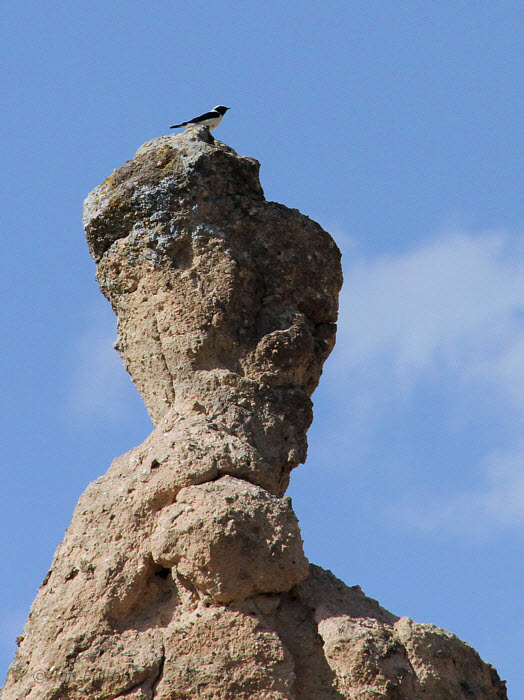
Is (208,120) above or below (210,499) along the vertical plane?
above

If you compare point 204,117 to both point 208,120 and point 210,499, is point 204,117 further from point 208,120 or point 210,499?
point 210,499

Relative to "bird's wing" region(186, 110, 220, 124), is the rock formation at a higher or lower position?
lower

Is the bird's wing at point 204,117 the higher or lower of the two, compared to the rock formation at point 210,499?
higher

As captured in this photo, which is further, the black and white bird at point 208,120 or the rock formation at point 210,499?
the black and white bird at point 208,120

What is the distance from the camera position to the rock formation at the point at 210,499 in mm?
7391

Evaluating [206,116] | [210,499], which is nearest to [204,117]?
[206,116]

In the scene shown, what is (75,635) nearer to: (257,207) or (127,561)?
(127,561)

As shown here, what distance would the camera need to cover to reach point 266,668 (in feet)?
23.9

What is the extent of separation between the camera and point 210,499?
24.9ft

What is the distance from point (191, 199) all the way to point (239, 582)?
291 centimetres

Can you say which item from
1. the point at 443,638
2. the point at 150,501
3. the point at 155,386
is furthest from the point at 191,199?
the point at 443,638

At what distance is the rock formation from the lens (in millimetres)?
7391

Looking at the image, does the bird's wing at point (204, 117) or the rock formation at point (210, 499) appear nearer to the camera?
the rock formation at point (210, 499)

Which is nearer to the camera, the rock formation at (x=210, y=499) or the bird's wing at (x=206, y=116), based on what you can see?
the rock formation at (x=210, y=499)
